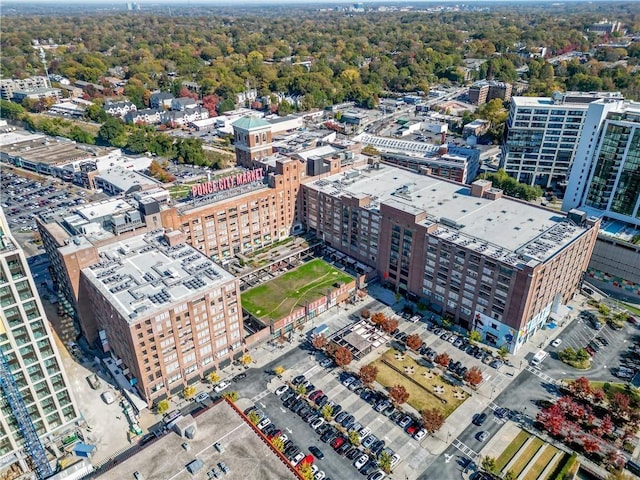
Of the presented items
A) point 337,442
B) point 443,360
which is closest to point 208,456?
Answer: point 337,442

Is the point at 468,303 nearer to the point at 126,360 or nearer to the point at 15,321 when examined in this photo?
the point at 126,360

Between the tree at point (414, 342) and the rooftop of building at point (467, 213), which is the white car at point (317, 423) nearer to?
the tree at point (414, 342)

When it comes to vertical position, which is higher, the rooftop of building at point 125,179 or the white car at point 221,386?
the rooftop of building at point 125,179

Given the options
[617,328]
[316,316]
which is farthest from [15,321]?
[617,328]

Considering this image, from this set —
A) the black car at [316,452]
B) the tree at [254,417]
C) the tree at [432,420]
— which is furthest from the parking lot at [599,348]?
the tree at [254,417]

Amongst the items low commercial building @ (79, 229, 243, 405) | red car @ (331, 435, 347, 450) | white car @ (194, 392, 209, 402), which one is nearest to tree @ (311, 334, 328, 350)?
low commercial building @ (79, 229, 243, 405)

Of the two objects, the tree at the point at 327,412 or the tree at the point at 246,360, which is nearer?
the tree at the point at 327,412

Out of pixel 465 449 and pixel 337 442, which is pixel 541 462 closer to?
pixel 465 449
